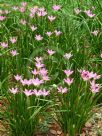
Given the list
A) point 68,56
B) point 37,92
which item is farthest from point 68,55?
point 37,92

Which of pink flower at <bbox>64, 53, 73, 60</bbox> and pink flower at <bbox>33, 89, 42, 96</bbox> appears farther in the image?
pink flower at <bbox>64, 53, 73, 60</bbox>

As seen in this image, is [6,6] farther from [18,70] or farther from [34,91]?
[34,91]

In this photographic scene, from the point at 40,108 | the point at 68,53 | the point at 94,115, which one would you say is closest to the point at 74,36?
the point at 68,53

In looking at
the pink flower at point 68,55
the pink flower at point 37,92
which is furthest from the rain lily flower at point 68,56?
the pink flower at point 37,92

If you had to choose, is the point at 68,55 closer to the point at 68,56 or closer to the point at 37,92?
the point at 68,56

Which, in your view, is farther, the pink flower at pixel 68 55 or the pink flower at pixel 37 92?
the pink flower at pixel 68 55

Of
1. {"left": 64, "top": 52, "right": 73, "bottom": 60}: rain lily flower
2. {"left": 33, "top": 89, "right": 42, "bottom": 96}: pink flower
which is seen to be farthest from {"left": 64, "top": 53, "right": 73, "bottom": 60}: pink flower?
{"left": 33, "top": 89, "right": 42, "bottom": 96}: pink flower

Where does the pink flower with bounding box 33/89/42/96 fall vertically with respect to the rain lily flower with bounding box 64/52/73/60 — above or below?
below

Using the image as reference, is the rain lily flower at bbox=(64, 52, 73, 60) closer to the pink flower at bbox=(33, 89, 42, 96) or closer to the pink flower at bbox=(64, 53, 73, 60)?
the pink flower at bbox=(64, 53, 73, 60)

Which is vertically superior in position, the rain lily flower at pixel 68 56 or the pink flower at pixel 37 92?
the rain lily flower at pixel 68 56

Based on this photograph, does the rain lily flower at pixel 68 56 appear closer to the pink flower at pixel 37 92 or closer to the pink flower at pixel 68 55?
the pink flower at pixel 68 55

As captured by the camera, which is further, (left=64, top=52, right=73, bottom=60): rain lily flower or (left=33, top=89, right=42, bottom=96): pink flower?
(left=64, top=52, right=73, bottom=60): rain lily flower
